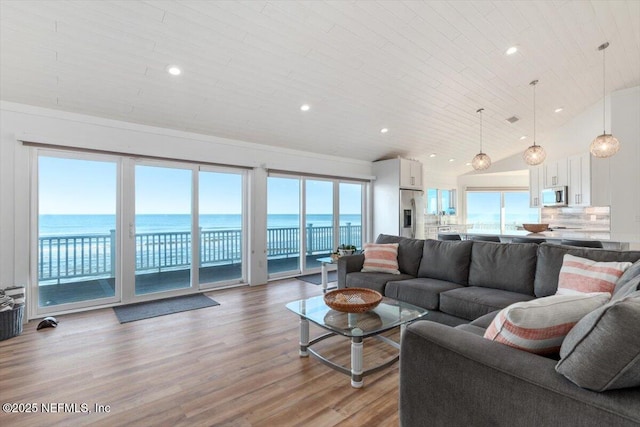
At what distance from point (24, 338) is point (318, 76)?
4.11 m

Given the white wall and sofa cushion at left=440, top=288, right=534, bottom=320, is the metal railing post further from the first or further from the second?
sofa cushion at left=440, top=288, right=534, bottom=320

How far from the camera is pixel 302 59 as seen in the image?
3.45 m

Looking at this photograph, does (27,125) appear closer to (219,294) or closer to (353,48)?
(219,294)

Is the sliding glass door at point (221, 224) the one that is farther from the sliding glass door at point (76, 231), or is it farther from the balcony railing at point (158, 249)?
the sliding glass door at point (76, 231)

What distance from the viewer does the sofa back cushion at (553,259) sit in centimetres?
246

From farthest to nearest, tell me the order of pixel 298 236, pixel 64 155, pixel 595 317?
pixel 298 236 < pixel 64 155 < pixel 595 317

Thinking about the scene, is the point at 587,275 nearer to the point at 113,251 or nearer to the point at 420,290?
the point at 420,290

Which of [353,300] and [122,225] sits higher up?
[122,225]

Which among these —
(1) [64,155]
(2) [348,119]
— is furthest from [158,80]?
(2) [348,119]

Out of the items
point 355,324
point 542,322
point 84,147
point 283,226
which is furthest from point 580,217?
point 84,147

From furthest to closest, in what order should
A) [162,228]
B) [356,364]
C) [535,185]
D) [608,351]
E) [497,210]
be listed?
[497,210]
[535,185]
[162,228]
[356,364]
[608,351]

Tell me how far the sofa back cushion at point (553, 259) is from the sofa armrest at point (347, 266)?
6.03 ft

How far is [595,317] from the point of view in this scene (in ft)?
3.13

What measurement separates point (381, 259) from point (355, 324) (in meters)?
1.55
